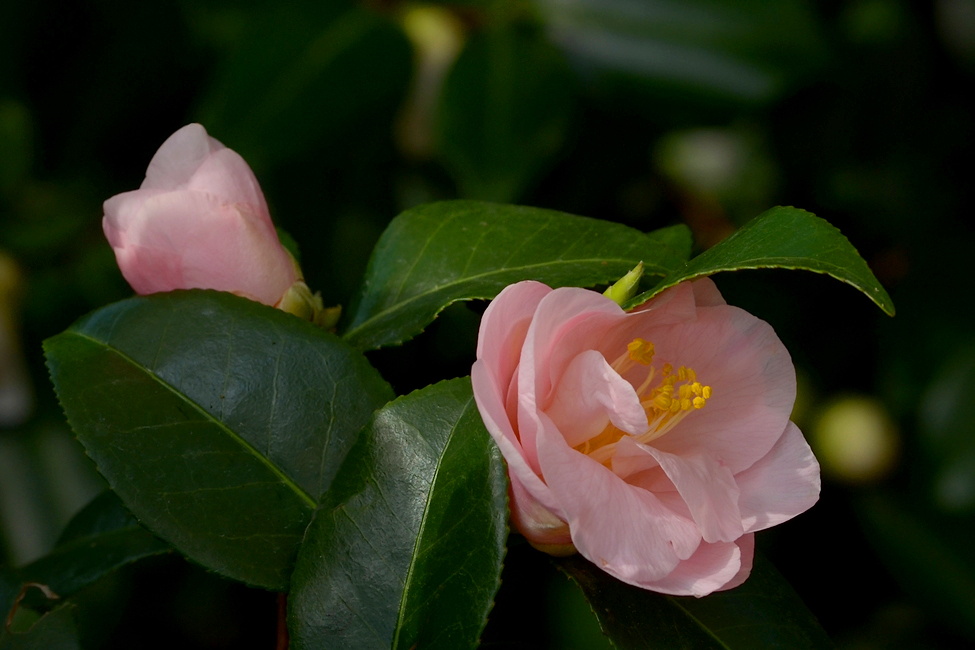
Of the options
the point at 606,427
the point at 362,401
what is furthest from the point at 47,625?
the point at 606,427

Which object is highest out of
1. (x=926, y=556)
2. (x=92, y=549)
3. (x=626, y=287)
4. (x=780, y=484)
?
(x=626, y=287)

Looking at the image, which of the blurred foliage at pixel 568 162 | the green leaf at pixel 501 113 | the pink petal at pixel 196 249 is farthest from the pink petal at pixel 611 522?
the green leaf at pixel 501 113

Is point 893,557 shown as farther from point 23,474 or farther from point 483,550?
point 23,474

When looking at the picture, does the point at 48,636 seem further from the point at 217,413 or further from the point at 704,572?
the point at 704,572

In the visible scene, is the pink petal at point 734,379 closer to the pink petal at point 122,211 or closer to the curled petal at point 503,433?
the curled petal at point 503,433

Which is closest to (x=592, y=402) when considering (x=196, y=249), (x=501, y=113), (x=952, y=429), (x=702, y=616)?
(x=702, y=616)

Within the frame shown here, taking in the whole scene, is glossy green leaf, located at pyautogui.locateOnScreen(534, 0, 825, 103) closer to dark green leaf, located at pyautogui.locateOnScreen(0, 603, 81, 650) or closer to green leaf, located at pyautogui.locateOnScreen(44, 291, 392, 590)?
green leaf, located at pyautogui.locateOnScreen(44, 291, 392, 590)

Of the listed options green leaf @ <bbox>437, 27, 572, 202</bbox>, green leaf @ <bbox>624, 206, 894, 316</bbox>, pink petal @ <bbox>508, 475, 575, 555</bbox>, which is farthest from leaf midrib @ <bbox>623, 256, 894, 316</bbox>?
green leaf @ <bbox>437, 27, 572, 202</bbox>
